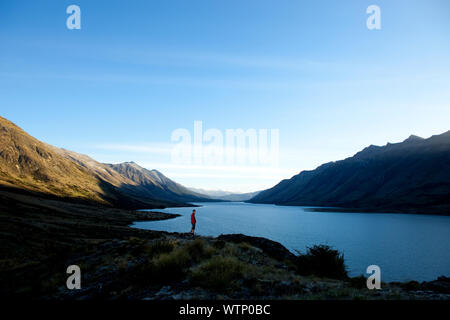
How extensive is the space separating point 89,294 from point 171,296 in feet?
15.0

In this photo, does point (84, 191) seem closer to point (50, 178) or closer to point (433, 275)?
point (50, 178)

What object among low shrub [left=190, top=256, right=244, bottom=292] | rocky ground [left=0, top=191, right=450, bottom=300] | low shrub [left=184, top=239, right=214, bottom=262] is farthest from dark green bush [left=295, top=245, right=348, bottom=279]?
low shrub [left=190, top=256, right=244, bottom=292]

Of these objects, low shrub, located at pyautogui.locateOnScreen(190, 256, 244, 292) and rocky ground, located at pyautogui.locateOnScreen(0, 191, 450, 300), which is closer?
rocky ground, located at pyautogui.locateOnScreen(0, 191, 450, 300)

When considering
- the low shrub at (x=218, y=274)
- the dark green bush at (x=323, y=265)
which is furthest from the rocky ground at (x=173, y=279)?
the dark green bush at (x=323, y=265)

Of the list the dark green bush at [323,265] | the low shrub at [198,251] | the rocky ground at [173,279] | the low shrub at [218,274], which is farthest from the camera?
the dark green bush at [323,265]

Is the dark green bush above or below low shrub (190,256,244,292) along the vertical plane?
below

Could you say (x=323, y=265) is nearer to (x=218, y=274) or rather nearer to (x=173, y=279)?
(x=218, y=274)

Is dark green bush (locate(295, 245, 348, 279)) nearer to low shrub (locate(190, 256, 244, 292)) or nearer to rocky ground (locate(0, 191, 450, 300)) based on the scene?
rocky ground (locate(0, 191, 450, 300))

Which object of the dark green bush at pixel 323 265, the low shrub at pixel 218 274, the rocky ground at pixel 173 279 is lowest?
the dark green bush at pixel 323 265

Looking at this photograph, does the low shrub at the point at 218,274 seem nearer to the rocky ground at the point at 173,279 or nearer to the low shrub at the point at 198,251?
the rocky ground at the point at 173,279

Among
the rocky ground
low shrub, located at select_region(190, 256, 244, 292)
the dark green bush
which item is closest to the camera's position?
the rocky ground

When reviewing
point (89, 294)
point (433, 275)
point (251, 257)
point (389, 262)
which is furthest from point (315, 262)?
point (389, 262)

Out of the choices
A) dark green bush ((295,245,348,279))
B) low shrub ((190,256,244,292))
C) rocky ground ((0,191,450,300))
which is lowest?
dark green bush ((295,245,348,279))

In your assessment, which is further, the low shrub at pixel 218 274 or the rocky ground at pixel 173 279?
the low shrub at pixel 218 274
